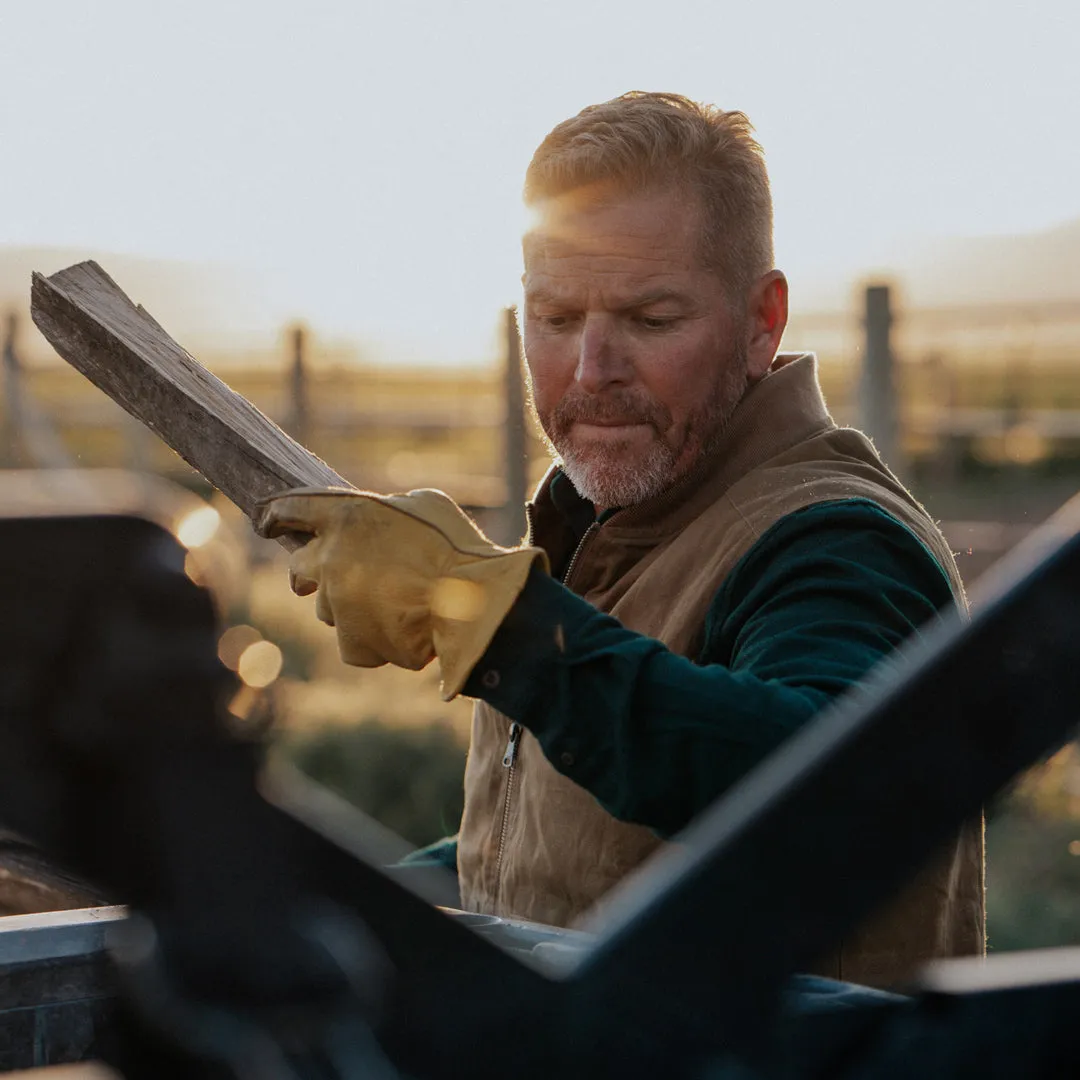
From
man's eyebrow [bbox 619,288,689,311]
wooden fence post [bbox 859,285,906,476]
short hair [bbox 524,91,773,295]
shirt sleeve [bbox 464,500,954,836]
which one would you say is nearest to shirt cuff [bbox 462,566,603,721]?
shirt sleeve [bbox 464,500,954,836]

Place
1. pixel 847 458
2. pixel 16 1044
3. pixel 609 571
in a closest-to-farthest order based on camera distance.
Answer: pixel 16 1044
pixel 847 458
pixel 609 571

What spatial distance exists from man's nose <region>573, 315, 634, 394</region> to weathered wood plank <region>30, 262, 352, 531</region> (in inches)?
16.0

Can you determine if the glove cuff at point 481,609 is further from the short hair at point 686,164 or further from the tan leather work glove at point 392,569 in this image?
the short hair at point 686,164

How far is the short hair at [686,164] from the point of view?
2.17m

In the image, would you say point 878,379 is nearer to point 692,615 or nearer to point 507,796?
point 507,796

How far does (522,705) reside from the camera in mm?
1423

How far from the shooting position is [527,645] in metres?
1.39

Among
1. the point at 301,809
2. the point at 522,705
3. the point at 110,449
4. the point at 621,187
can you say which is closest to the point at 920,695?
the point at 301,809

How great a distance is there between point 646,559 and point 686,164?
56cm

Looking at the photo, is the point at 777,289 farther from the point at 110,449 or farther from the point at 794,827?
the point at 110,449

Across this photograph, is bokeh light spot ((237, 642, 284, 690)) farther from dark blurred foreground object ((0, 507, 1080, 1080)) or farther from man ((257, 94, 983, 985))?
man ((257, 94, 983, 985))

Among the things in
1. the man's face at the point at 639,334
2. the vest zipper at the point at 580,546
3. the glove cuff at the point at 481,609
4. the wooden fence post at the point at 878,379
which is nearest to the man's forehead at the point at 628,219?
the man's face at the point at 639,334

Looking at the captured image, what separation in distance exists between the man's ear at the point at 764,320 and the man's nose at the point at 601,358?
22cm

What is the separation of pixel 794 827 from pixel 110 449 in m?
16.2
